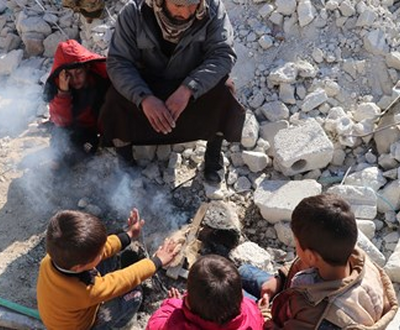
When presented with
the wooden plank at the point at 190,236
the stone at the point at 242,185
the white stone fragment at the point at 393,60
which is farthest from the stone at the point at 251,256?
the white stone fragment at the point at 393,60

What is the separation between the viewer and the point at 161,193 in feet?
12.8

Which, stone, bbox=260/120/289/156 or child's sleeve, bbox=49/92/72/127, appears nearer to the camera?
child's sleeve, bbox=49/92/72/127

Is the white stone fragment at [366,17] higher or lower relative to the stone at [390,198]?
higher

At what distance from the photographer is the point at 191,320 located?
7.82 ft

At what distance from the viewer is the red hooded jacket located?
365cm

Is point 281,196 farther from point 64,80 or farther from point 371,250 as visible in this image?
point 64,80

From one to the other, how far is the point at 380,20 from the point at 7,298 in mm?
3431

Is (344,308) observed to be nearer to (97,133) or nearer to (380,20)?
(97,133)

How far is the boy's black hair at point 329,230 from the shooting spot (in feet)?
7.68

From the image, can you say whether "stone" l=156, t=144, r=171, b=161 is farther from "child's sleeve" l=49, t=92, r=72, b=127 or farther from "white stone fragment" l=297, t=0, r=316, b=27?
"white stone fragment" l=297, t=0, r=316, b=27

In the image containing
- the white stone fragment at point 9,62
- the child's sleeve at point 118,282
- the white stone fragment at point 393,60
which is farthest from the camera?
the white stone fragment at point 9,62

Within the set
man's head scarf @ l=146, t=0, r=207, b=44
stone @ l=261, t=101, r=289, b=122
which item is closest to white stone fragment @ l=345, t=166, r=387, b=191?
stone @ l=261, t=101, r=289, b=122

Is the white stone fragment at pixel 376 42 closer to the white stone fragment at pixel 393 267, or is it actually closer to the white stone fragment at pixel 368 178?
the white stone fragment at pixel 368 178

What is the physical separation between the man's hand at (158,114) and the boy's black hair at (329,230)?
122cm
